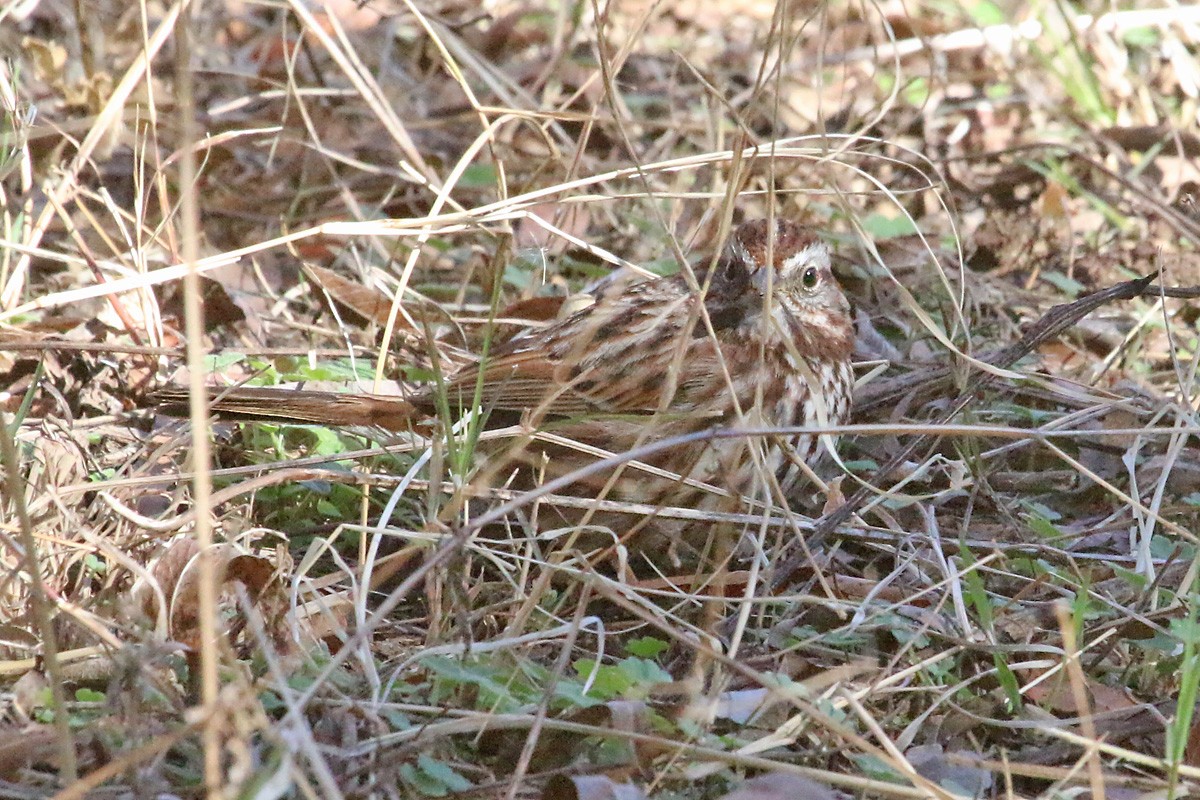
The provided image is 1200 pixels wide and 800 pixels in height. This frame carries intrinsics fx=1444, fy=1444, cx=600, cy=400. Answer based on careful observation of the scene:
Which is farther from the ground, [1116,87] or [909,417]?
[1116,87]

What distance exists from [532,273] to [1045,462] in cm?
158

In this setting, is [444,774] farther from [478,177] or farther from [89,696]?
[478,177]

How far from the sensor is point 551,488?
85.0 inches

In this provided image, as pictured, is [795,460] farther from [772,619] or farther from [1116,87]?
[1116,87]

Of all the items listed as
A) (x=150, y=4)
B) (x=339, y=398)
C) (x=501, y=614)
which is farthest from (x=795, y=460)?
(x=150, y=4)

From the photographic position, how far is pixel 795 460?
277 centimetres

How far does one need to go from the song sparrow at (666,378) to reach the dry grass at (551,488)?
126 millimetres

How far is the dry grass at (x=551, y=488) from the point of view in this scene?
7.23 feet

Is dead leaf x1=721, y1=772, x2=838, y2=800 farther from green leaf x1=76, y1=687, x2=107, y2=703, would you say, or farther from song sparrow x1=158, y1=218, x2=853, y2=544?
song sparrow x1=158, y1=218, x2=853, y2=544

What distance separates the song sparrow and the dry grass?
0.41 feet

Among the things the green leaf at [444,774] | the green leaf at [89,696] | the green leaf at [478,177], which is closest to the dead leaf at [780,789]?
the green leaf at [444,774]

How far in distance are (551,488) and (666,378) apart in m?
1.11

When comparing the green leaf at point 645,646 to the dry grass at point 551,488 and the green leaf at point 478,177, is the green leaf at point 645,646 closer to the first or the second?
the dry grass at point 551,488

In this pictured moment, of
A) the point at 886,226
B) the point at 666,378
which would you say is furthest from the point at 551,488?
the point at 886,226
